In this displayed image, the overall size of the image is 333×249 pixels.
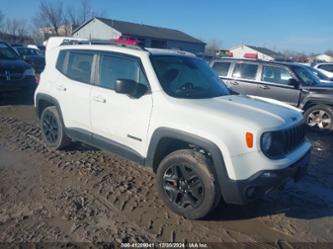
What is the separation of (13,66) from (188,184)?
7980 millimetres

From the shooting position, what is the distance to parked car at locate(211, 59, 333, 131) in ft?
27.6

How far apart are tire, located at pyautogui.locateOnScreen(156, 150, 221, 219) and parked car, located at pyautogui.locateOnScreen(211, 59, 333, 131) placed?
589cm

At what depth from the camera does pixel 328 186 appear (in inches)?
197

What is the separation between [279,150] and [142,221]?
1.69 metres

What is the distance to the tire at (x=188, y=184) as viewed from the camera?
3551mm

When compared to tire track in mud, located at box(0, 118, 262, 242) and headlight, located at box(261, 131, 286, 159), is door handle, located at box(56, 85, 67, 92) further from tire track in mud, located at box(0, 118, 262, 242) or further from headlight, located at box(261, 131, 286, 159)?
headlight, located at box(261, 131, 286, 159)

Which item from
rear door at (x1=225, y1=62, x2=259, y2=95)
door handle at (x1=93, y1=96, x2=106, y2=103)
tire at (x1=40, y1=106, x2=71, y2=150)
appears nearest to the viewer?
door handle at (x1=93, y1=96, x2=106, y2=103)

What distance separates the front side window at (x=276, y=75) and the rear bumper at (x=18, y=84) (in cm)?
694

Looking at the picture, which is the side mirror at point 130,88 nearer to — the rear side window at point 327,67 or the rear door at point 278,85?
the rear door at point 278,85

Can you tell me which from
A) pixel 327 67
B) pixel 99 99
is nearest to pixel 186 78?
pixel 99 99

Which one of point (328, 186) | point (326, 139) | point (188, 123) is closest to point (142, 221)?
point (188, 123)

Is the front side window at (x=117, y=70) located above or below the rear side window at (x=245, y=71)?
above

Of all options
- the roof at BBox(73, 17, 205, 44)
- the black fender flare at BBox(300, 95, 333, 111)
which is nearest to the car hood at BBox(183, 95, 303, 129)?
the black fender flare at BBox(300, 95, 333, 111)

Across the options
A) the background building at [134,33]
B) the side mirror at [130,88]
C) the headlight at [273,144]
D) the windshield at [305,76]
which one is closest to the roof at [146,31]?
the background building at [134,33]
